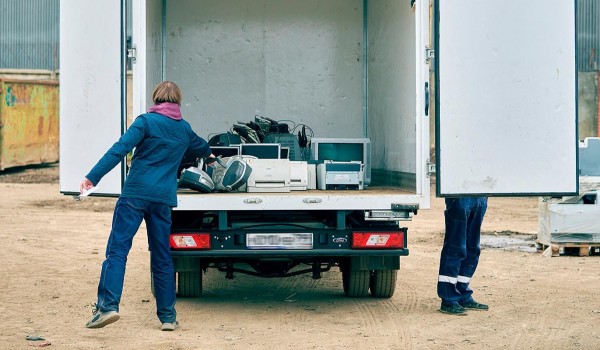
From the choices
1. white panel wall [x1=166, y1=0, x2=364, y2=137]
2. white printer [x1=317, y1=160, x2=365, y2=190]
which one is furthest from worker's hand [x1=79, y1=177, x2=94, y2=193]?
white panel wall [x1=166, y1=0, x2=364, y2=137]

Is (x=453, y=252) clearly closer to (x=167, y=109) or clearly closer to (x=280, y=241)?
(x=280, y=241)

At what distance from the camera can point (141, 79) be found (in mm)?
8609

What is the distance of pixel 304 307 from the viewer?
9398mm

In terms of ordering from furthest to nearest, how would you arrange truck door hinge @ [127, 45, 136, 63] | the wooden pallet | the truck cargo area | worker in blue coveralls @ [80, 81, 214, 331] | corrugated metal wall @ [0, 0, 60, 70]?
corrugated metal wall @ [0, 0, 60, 70] < the wooden pallet < the truck cargo area < truck door hinge @ [127, 45, 136, 63] < worker in blue coveralls @ [80, 81, 214, 331]

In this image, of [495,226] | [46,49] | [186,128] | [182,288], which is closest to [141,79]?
[186,128]

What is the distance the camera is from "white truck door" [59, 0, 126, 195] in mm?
8414

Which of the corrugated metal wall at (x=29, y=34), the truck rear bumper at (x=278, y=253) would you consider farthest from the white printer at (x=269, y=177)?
the corrugated metal wall at (x=29, y=34)

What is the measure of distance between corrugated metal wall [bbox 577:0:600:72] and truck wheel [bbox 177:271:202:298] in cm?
2174

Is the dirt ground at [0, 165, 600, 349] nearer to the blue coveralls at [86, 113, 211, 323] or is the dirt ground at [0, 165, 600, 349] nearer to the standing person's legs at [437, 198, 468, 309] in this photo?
the standing person's legs at [437, 198, 468, 309]

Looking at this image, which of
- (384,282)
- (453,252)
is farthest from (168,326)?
(453,252)

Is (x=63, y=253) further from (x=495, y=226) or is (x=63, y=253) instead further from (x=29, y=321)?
(x=495, y=226)

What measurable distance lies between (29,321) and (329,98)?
4.73 meters

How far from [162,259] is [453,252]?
237 cm

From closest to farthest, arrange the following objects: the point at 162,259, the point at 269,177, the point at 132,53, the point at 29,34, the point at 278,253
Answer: the point at 162,259, the point at 132,53, the point at 278,253, the point at 269,177, the point at 29,34
